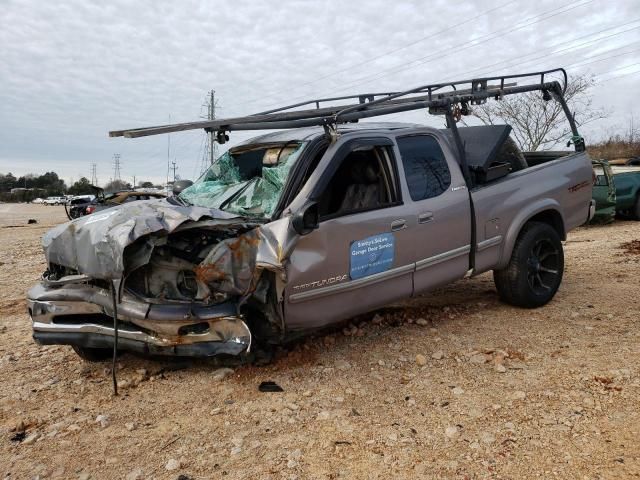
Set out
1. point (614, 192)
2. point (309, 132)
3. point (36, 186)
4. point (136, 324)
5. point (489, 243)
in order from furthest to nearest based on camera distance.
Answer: point (36, 186)
point (614, 192)
point (489, 243)
point (309, 132)
point (136, 324)

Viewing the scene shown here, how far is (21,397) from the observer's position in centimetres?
360

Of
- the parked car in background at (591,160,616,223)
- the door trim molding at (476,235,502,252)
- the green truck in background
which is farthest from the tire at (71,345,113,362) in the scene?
the parked car in background at (591,160,616,223)

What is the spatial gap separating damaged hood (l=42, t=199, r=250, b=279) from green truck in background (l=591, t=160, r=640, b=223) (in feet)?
36.9

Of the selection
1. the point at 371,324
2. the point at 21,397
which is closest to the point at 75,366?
the point at 21,397

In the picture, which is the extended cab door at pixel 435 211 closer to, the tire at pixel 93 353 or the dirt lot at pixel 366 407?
the dirt lot at pixel 366 407

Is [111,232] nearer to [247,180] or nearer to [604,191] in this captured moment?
[247,180]

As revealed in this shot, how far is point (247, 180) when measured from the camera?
4254 mm

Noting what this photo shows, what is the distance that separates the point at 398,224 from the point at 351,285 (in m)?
0.64

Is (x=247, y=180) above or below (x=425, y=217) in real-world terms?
above

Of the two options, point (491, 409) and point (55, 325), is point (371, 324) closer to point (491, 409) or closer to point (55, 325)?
point (491, 409)

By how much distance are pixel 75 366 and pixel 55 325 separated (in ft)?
2.01

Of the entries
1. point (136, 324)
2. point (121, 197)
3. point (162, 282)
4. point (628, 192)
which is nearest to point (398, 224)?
point (162, 282)

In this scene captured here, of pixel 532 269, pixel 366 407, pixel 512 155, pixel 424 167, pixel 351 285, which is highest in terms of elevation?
pixel 512 155

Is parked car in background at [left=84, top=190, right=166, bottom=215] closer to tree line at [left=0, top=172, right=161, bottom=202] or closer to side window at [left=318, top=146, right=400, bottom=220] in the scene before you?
side window at [left=318, top=146, right=400, bottom=220]
